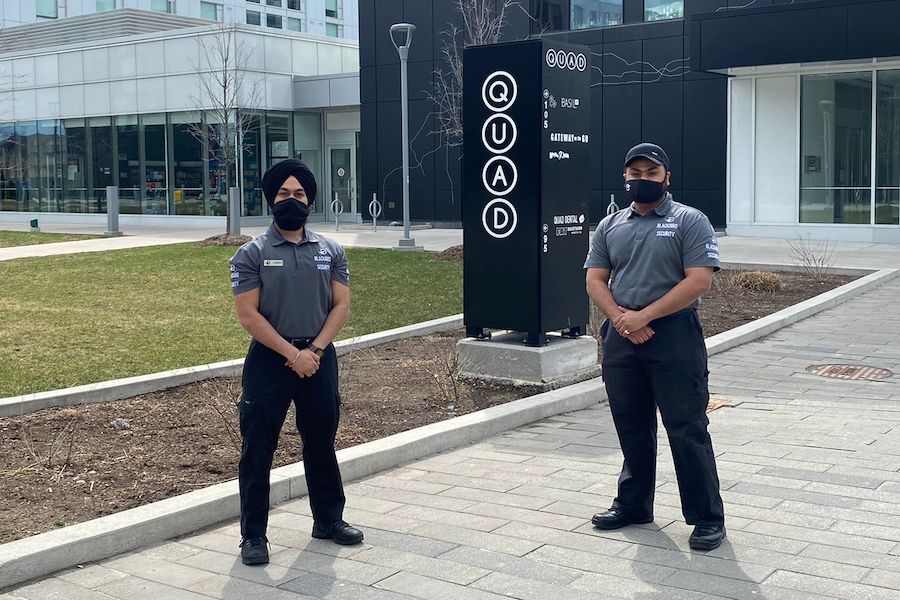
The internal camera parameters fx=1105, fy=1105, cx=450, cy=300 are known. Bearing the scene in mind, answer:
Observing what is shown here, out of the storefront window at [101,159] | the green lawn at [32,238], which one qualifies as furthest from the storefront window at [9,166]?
the green lawn at [32,238]

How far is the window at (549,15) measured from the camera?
3017 cm

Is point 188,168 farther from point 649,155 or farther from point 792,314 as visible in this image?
point 649,155

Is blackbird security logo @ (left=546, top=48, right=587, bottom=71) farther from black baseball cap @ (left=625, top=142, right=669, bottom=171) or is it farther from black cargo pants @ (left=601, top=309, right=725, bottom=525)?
black cargo pants @ (left=601, top=309, right=725, bottom=525)

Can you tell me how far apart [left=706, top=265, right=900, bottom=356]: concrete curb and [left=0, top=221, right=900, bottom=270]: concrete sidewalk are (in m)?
2.14

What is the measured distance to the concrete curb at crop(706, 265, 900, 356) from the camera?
1124 centimetres

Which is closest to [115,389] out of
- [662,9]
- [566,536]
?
[566,536]

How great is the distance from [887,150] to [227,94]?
19232 millimetres

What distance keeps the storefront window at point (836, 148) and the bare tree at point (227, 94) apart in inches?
657

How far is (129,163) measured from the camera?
38.1 metres

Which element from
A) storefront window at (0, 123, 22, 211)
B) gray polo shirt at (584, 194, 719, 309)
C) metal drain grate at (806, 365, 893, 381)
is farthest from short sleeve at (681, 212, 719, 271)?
storefront window at (0, 123, 22, 211)

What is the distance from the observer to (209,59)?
35.3 m

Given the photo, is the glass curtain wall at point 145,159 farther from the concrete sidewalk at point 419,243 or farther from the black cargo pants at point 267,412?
the black cargo pants at point 267,412

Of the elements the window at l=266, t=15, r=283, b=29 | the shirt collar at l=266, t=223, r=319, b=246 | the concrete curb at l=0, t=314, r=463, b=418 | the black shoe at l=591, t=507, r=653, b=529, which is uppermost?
the window at l=266, t=15, r=283, b=29

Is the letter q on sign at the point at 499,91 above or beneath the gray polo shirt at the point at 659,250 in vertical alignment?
above
